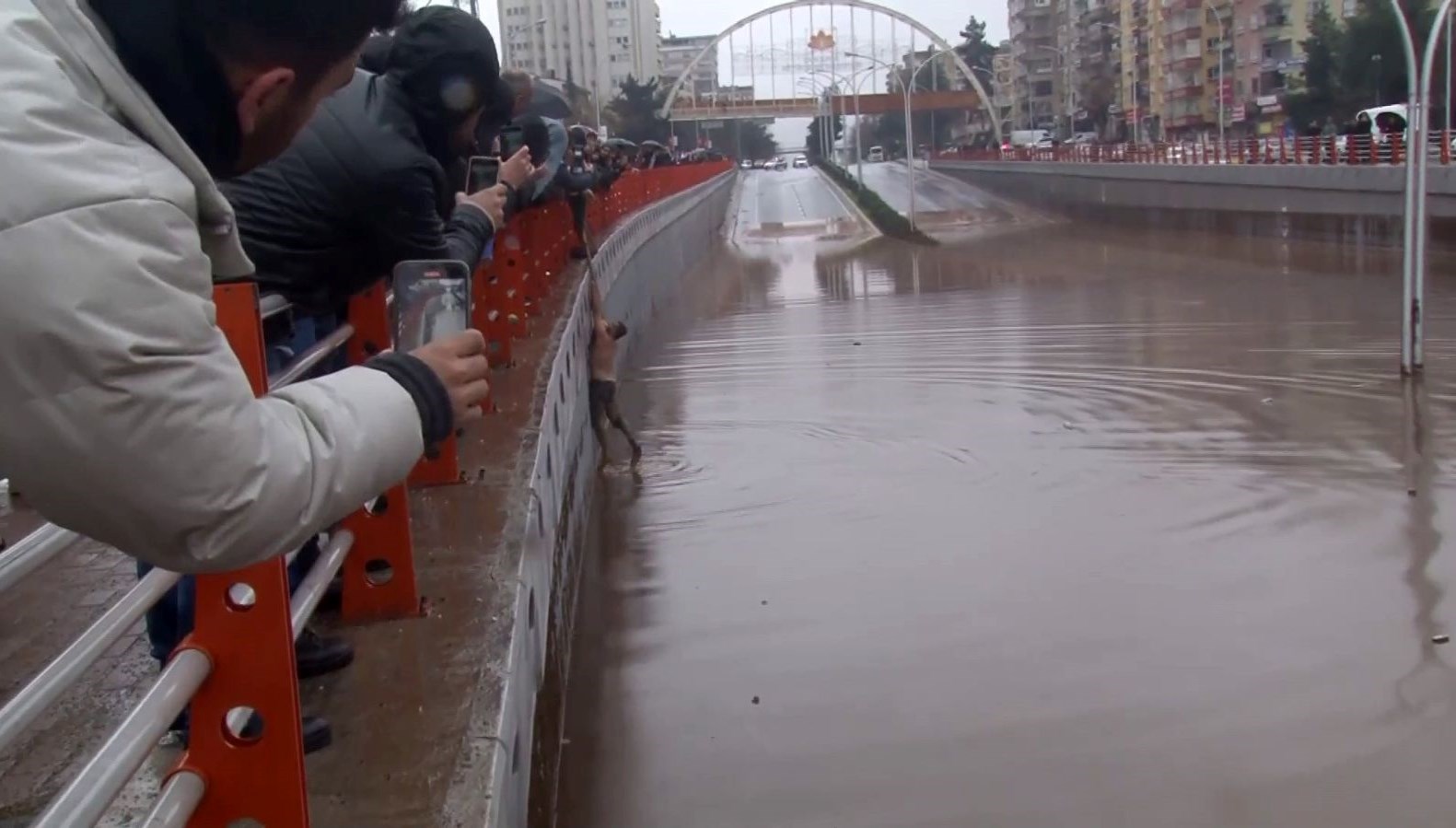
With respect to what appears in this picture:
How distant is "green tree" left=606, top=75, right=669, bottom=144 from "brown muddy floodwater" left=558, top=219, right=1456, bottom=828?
59688 mm

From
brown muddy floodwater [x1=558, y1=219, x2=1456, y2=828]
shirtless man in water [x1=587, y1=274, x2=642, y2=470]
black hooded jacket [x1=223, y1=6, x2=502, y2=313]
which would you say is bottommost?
brown muddy floodwater [x1=558, y1=219, x2=1456, y2=828]

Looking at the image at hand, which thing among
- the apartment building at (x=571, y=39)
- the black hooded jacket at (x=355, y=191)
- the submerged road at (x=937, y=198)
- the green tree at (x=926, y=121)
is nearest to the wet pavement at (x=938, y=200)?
the submerged road at (x=937, y=198)

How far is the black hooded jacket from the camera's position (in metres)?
3.38

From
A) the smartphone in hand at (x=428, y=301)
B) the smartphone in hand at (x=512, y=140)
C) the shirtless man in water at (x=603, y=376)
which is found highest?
the smartphone in hand at (x=512, y=140)

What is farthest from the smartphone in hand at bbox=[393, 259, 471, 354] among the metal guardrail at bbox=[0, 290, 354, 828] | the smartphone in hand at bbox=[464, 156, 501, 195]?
the smartphone in hand at bbox=[464, 156, 501, 195]

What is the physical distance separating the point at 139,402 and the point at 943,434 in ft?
34.4

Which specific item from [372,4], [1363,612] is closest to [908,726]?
[1363,612]

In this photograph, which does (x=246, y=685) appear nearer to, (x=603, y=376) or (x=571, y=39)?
(x=603, y=376)

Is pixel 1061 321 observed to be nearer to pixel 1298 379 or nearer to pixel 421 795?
pixel 1298 379

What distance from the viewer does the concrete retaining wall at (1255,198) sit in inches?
1086

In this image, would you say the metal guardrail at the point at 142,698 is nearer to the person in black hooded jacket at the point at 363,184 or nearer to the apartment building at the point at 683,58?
the person in black hooded jacket at the point at 363,184

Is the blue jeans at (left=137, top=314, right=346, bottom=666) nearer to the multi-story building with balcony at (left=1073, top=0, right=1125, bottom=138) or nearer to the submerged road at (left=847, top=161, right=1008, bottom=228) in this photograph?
the submerged road at (left=847, top=161, right=1008, bottom=228)

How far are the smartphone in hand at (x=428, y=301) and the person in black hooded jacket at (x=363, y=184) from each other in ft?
2.86

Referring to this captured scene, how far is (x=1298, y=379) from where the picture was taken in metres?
13.4
